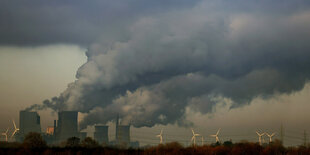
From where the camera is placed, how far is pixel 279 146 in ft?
282

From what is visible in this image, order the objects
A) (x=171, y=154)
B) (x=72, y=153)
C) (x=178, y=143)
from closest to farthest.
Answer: (x=171, y=154)
(x=72, y=153)
(x=178, y=143)

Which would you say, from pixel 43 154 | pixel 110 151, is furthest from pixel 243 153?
pixel 43 154

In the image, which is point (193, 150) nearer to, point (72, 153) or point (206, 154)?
point (206, 154)

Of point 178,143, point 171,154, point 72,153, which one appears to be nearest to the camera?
point 171,154

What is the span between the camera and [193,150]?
270 ft

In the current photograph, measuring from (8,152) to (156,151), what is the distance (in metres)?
28.6

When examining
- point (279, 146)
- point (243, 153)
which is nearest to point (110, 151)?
point (243, 153)

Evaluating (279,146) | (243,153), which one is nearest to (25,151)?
(243,153)

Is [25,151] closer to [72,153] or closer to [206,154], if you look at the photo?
[72,153]

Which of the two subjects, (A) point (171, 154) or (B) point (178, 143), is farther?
(B) point (178, 143)

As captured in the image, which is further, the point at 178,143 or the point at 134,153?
the point at 178,143

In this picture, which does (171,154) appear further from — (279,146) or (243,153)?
(279,146)

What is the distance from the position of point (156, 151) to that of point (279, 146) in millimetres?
25558

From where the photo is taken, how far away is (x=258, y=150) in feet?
268
